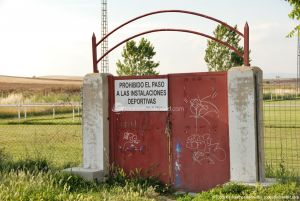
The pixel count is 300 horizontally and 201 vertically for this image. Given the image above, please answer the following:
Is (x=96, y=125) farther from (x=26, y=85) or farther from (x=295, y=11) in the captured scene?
(x=26, y=85)

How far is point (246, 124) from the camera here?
9031 millimetres

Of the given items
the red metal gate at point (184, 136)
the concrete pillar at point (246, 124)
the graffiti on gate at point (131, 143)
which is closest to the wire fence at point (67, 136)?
the concrete pillar at point (246, 124)

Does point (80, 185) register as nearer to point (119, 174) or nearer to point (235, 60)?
point (119, 174)

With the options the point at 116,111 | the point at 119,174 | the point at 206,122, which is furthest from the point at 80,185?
the point at 206,122

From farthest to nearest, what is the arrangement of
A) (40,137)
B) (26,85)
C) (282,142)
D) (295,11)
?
(26,85) < (40,137) < (282,142) < (295,11)

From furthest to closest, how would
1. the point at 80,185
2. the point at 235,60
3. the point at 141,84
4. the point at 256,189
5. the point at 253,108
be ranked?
the point at 235,60 → the point at 141,84 → the point at 80,185 → the point at 253,108 → the point at 256,189

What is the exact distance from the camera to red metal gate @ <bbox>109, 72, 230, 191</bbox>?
958cm

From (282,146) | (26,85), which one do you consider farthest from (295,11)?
(26,85)

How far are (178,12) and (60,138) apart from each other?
35.8ft

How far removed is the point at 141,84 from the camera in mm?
10492

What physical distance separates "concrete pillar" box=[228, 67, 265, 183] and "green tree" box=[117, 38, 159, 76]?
31732 millimetres

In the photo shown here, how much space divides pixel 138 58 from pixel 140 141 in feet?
101

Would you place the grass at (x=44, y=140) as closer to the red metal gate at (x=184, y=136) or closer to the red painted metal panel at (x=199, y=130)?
the red metal gate at (x=184, y=136)

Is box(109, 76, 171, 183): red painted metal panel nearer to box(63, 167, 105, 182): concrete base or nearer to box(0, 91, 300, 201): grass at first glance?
box(0, 91, 300, 201): grass
